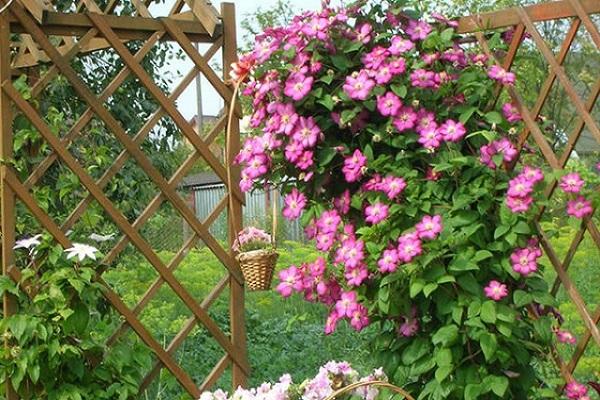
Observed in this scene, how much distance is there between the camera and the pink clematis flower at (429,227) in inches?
95.7

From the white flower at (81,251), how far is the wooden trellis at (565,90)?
1270mm

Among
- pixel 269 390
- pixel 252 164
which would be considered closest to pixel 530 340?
pixel 269 390

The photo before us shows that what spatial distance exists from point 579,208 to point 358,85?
67cm

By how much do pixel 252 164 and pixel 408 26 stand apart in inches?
23.5

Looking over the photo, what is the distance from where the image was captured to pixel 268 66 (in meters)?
2.75

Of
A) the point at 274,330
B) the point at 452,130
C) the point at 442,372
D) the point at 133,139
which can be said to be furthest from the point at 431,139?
the point at 274,330

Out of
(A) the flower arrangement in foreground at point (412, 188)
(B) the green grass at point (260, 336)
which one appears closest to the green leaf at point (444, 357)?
(A) the flower arrangement in foreground at point (412, 188)

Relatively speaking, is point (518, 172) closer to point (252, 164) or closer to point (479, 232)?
point (479, 232)

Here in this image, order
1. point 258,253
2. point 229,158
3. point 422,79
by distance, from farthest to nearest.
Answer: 1. point 229,158
2. point 258,253
3. point 422,79

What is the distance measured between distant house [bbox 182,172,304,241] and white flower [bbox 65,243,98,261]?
9.51 ft

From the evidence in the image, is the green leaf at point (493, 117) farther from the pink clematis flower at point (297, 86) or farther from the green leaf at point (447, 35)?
the pink clematis flower at point (297, 86)

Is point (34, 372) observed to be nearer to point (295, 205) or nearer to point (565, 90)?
point (295, 205)

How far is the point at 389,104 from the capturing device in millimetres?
2580

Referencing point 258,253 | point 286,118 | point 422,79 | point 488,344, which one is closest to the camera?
point 488,344
